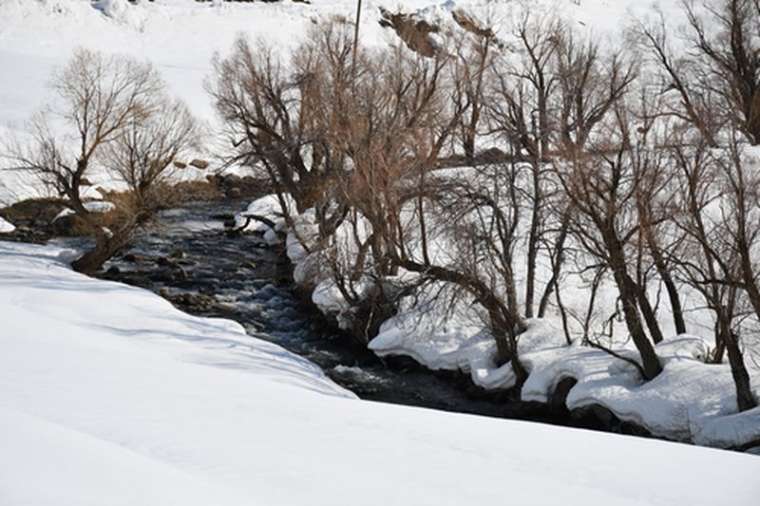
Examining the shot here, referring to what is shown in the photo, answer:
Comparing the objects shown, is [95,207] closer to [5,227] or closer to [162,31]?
[5,227]

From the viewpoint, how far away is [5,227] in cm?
2386

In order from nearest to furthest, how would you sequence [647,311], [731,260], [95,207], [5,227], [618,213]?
[731,260] < [618,213] < [647,311] < [5,227] < [95,207]

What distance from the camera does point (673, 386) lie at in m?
12.3

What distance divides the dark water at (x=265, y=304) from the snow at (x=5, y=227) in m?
3.98

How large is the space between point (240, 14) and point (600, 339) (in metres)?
37.7

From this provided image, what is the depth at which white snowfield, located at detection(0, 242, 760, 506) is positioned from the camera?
5.07m

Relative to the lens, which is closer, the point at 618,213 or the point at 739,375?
the point at 739,375

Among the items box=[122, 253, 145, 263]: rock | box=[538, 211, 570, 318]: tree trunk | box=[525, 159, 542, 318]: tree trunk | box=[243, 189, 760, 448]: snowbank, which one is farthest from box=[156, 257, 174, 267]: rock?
box=[538, 211, 570, 318]: tree trunk

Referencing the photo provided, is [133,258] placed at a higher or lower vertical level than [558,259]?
lower

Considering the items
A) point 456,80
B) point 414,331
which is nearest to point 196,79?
point 456,80

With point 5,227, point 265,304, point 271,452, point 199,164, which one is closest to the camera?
point 271,452

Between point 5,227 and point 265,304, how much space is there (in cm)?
1030

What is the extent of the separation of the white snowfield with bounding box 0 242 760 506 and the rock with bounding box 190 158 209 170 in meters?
23.7

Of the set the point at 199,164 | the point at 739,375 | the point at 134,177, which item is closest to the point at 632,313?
the point at 739,375
